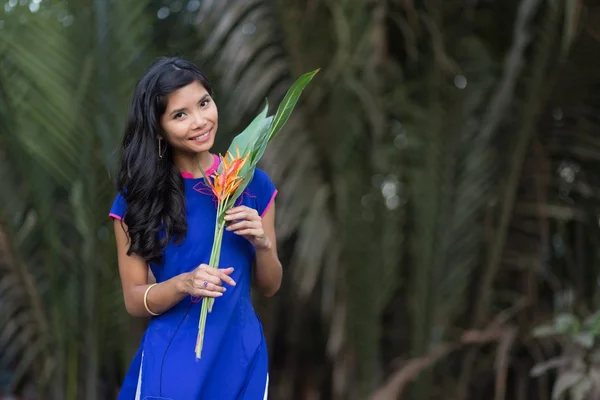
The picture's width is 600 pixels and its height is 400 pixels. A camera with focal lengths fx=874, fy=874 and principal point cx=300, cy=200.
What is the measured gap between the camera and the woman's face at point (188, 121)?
4.98ft

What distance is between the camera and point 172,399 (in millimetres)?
1458

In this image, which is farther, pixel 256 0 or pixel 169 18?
pixel 169 18

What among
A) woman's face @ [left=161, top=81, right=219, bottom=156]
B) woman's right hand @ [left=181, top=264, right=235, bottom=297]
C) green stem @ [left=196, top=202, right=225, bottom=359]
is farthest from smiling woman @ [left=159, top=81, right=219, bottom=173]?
woman's right hand @ [left=181, top=264, right=235, bottom=297]

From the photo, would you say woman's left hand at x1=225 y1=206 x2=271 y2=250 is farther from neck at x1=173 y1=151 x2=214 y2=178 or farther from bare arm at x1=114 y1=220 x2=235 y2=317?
neck at x1=173 y1=151 x2=214 y2=178

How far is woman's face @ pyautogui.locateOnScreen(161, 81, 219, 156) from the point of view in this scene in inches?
59.8

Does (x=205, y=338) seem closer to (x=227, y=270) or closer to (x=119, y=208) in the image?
(x=227, y=270)

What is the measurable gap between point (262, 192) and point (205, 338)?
312mm

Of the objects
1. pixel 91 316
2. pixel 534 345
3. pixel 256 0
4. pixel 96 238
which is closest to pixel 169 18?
pixel 256 0

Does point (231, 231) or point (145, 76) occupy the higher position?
point (145, 76)

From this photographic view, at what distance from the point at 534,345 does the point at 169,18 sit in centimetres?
187

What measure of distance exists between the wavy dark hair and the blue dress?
0.08 ft

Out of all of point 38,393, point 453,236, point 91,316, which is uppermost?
point 453,236

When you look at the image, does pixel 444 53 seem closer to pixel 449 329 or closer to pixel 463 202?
pixel 463 202

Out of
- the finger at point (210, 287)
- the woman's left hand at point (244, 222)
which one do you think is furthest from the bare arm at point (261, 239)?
the finger at point (210, 287)
